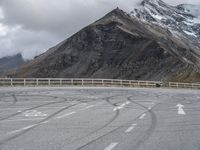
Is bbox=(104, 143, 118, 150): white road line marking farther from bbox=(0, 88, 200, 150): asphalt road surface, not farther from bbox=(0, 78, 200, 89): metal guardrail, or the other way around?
bbox=(0, 78, 200, 89): metal guardrail

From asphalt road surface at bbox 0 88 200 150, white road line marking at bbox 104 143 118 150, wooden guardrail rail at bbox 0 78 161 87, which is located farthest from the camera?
wooden guardrail rail at bbox 0 78 161 87

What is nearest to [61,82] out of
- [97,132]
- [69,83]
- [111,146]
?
[69,83]

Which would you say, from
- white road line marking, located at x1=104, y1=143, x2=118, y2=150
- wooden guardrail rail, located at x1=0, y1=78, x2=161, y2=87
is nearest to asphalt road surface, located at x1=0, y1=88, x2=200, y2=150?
white road line marking, located at x1=104, y1=143, x2=118, y2=150

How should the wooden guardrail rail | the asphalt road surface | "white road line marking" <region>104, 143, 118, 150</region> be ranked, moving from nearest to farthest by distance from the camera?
"white road line marking" <region>104, 143, 118, 150</region>, the asphalt road surface, the wooden guardrail rail

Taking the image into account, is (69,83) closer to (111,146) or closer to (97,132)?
(97,132)

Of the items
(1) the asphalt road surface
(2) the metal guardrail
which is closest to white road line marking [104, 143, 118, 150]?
(1) the asphalt road surface

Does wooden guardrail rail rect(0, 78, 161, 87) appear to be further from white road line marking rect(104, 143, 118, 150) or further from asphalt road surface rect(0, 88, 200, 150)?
white road line marking rect(104, 143, 118, 150)

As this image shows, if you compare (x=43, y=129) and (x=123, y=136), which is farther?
(x=43, y=129)

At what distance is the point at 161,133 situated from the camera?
14.0 meters

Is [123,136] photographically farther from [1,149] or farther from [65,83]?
[65,83]

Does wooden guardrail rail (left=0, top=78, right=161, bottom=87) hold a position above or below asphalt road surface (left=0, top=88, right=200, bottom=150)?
above

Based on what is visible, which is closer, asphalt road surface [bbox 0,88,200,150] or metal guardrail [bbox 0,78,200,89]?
asphalt road surface [bbox 0,88,200,150]

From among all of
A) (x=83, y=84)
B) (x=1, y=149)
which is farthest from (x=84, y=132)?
(x=83, y=84)

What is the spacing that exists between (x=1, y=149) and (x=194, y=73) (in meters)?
139
